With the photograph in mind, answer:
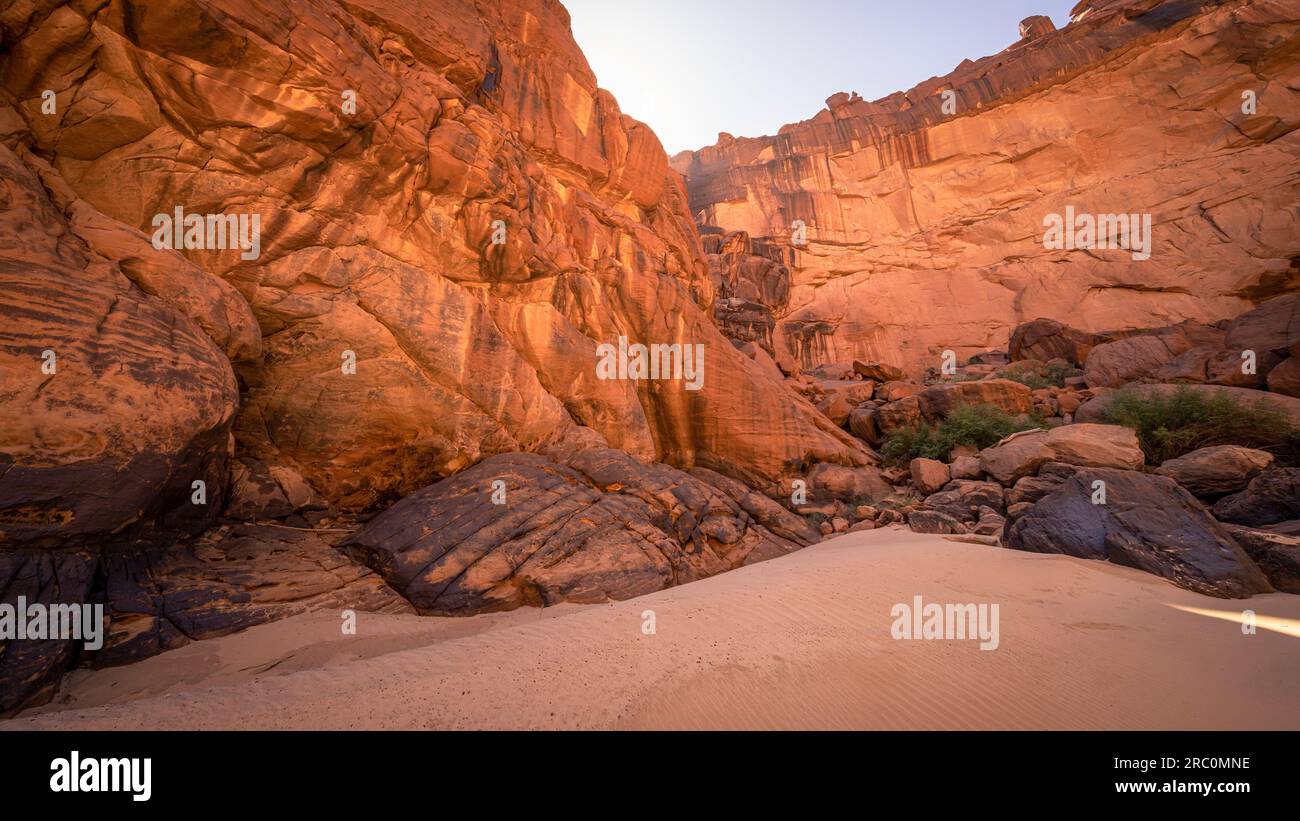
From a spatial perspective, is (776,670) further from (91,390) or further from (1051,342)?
(1051,342)

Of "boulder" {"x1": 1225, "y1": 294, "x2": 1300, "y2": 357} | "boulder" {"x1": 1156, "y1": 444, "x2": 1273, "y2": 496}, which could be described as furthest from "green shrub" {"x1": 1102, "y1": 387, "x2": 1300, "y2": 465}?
"boulder" {"x1": 1225, "y1": 294, "x2": 1300, "y2": 357}

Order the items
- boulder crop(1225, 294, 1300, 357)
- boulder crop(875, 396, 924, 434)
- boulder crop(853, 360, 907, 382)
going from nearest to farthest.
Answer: boulder crop(1225, 294, 1300, 357) → boulder crop(875, 396, 924, 434) → boulder crop(853, 360, 907, 382)

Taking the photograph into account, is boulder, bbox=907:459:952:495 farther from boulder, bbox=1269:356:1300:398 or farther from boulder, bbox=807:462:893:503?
boulder, bbox=1269:356:1300:398

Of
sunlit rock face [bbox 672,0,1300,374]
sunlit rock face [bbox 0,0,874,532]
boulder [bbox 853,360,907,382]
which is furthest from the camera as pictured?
sunlit rock face [bbox 672,0,1300,374]

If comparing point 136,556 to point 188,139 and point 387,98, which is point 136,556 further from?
point 387,98

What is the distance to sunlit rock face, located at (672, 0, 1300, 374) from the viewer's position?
24031mm

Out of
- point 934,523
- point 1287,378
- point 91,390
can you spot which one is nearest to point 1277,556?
point 934,523

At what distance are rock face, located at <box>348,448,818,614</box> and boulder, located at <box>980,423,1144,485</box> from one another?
6015mm

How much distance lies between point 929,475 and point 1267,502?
211 inches

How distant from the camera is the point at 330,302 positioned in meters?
7.13

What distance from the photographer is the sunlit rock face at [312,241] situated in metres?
5.05

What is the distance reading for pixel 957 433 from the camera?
1387cm

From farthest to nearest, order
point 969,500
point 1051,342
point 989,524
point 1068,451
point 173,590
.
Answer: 1. point 1051,342
2. point 969,500
3. point 1068,451
4. point 989,524
5. point 173,590

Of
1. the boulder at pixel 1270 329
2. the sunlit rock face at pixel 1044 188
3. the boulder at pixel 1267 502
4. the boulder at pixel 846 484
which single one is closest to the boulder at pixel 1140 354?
the boulder at pixel 1270 329
